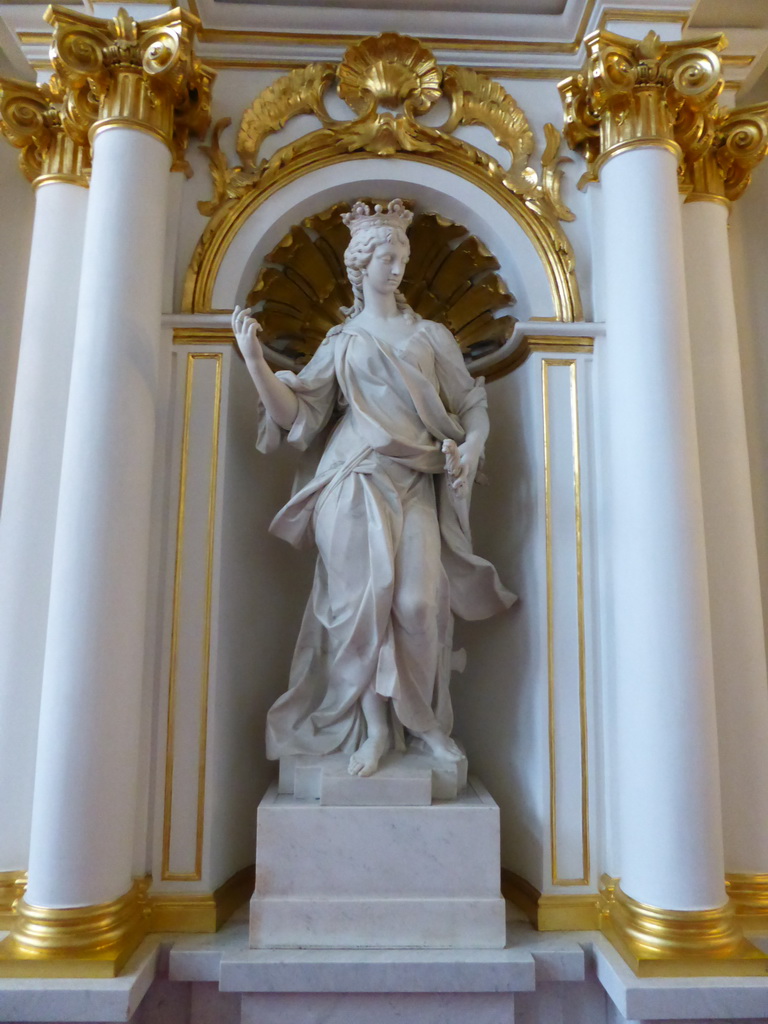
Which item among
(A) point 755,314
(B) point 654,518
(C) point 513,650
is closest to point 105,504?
(C) point 513,650

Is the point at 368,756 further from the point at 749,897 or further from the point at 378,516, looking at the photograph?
the point at 749,897

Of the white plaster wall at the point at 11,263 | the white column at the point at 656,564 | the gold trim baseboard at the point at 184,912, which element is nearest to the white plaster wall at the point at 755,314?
the white column at the point at 656,564

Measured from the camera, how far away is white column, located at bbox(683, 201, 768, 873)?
2777mm

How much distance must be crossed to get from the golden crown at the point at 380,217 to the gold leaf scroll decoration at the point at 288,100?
497 millimetres

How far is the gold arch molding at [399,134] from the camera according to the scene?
3129mm

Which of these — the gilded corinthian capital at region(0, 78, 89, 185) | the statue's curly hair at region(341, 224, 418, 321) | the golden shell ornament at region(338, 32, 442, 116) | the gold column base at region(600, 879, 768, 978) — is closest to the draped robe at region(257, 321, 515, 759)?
the statue's curly hair at region(341, 224, 418, 321)

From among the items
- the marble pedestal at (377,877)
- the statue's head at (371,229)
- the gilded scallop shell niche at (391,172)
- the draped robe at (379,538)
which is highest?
the gilded scallop shell niche at (391,172)

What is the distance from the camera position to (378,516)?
2.70 metres

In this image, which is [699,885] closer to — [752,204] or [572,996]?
[572,996]

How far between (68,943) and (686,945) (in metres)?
1.83

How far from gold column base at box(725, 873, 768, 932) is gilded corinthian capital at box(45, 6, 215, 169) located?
3.35m

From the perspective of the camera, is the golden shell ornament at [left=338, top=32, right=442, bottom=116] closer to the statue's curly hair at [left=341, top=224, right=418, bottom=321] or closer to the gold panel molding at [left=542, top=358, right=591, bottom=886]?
the statue's curly hair at [left=341, top=224, right=418, bottom=321]

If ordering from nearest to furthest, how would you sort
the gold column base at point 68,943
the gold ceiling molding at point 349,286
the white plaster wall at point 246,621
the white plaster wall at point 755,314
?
the gold column base at point 68,943
the white plaster wall at point 246,621
the gold ceiling molding at point 349,286
the white plaster wall at point 755,314

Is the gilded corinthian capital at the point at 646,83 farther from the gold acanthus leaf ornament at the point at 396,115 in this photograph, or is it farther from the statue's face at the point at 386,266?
the statue's face at the point at 386,266
